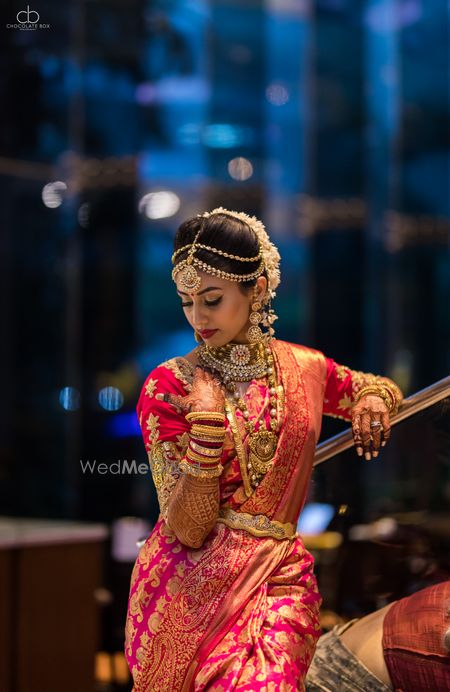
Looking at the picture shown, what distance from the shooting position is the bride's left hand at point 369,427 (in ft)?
8.48

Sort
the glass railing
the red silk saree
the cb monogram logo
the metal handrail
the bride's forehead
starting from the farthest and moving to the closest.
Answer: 1. the cb monogram logo
2. the glass railing
3. the metal handrail
4. the bride's forehead
5. the red silk saree

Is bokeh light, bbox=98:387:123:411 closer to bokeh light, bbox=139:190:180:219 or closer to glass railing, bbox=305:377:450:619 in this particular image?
bokeh light, bbox=139:190:180:219

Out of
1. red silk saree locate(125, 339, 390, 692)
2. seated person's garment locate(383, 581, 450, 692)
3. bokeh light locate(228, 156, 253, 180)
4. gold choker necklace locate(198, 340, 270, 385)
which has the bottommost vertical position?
seated person's garment locate(383, 581, 450, 692)

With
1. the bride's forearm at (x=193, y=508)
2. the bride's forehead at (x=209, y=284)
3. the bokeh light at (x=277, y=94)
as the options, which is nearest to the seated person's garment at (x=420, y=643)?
the bride's forearm at (x=193, y=508)

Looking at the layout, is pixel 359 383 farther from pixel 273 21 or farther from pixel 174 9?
pixel 273 21

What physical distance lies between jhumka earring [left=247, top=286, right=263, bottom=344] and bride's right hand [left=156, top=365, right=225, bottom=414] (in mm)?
197

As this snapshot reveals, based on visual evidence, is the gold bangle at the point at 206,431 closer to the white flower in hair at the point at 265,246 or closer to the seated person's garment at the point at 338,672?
the white flower in hair at the point at 265,246

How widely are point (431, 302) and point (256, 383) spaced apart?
6194 millimetres

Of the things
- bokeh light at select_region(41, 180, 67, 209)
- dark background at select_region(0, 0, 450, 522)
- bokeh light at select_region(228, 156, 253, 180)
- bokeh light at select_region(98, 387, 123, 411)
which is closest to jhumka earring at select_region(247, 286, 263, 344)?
dark background at select_region(0, 0, 450, 522)

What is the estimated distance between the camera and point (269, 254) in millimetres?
2650

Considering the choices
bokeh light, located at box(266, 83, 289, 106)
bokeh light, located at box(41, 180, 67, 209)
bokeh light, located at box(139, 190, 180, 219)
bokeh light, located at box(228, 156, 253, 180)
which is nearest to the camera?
bokeh light, located at box(41, 180, 67, 209)

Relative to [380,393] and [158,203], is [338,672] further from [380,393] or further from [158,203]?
[158,203]

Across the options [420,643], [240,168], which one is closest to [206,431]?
[420,643]

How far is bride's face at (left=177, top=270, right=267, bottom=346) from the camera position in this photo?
2.54m
